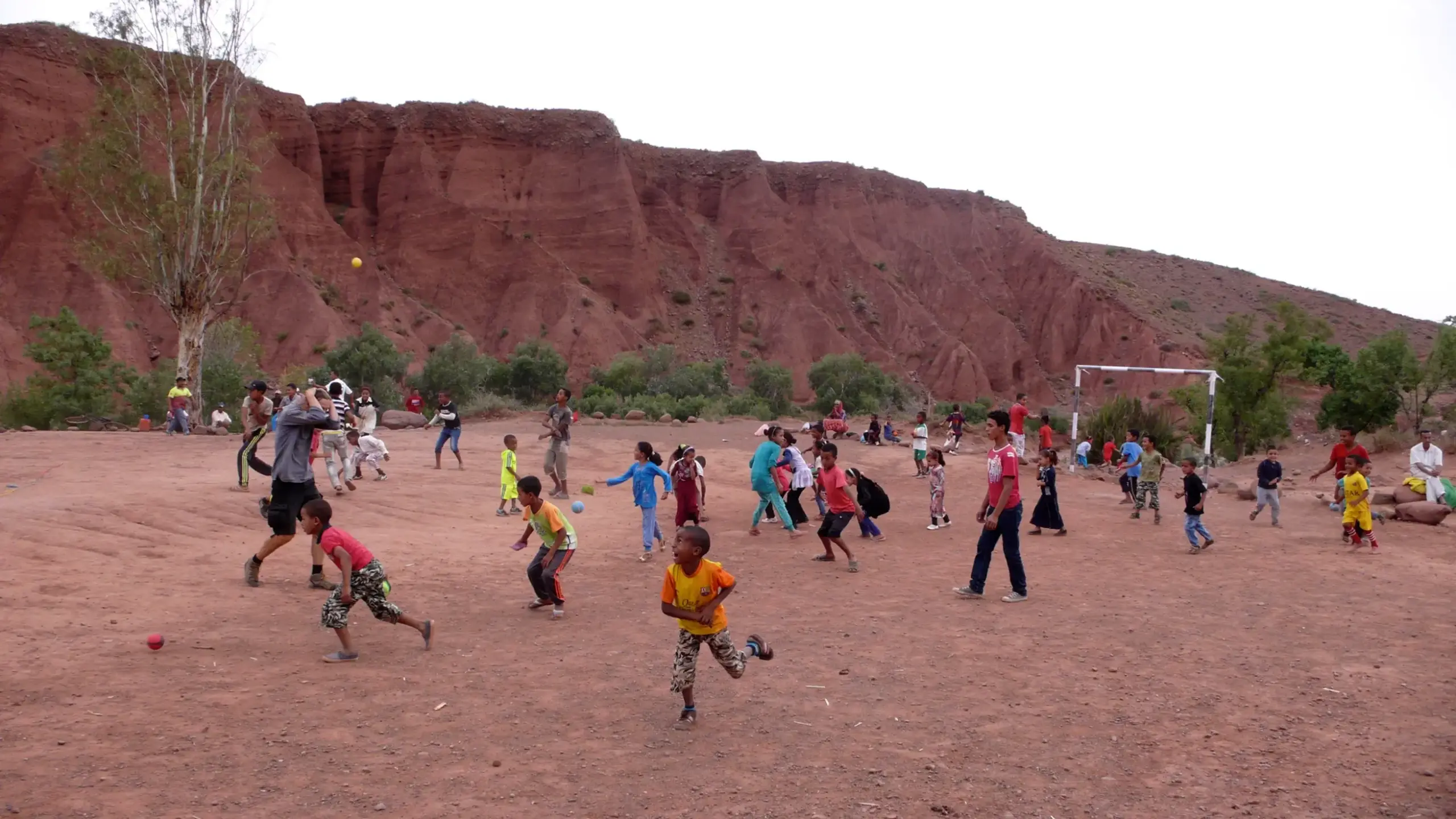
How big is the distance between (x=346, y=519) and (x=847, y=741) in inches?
364

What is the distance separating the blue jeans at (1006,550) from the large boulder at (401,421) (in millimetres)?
20581

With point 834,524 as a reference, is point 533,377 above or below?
above

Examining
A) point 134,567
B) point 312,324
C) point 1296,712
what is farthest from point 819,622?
point 312,324

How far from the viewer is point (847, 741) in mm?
5887

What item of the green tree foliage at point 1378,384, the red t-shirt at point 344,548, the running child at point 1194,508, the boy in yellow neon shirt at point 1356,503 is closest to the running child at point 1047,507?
the running child at point 1194,508

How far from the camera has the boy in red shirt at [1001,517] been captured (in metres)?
9.19

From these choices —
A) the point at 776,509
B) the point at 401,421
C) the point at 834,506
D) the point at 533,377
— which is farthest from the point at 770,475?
the point at 533,377

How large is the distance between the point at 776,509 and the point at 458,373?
28.0 meters

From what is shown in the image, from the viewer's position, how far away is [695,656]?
20.0 ft

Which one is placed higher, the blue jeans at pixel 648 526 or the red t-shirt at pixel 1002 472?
the red t-shirt at pixel 1002 472

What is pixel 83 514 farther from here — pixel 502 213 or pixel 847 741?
pixel 502 213

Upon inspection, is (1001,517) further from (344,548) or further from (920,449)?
(920,449)

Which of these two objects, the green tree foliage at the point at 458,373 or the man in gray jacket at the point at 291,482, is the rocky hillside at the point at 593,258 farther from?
the man in gray jacket at the point at 291,482

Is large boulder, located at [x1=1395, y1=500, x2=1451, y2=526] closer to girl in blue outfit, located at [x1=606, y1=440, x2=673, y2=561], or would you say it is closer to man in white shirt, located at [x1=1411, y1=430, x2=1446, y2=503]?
man in white shirt, located at [x1=1411, y1=430, x2=1446, y2=503]
